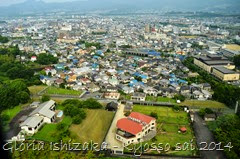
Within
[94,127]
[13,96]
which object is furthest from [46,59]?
[94,127]

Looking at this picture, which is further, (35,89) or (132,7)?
(132,7)

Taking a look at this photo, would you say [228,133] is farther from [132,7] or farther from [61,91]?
[132,7]

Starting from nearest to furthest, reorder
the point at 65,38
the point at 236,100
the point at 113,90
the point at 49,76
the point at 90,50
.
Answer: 1. the point at 236,100
2. the point at 113,90
3. the point at 49,76
4. the point at 90,50
5. the point at 65,38

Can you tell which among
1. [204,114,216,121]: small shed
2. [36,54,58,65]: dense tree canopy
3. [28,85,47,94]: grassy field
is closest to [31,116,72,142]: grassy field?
[28,85,47,94]: grassy field

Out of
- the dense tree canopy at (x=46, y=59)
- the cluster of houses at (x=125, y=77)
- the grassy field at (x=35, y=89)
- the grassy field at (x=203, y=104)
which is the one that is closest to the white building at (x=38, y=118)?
the grassy field at (x=35, y=89)

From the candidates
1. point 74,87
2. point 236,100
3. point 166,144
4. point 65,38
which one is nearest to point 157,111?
point 166,144

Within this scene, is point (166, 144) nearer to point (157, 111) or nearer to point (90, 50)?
point (157, 111)

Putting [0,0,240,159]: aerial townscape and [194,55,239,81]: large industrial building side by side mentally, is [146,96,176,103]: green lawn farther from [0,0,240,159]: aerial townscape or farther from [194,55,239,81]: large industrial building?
[194,55,239,81]: large industrial building
